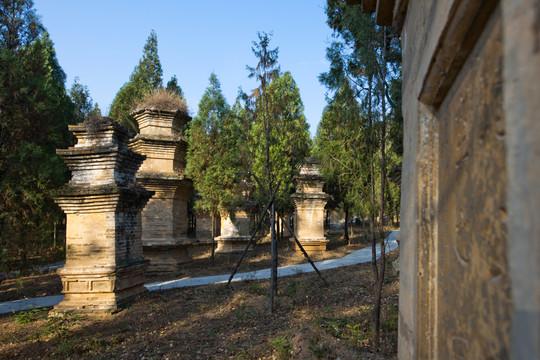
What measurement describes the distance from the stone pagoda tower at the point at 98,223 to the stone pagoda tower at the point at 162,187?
432 centimetres

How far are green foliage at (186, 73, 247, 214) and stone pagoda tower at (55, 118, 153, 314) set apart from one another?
556 centimetres

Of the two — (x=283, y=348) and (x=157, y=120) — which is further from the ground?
(x=157, y=120)

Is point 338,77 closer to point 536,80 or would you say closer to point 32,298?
point 536,80

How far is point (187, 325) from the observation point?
262 inches

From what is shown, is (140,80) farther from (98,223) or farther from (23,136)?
(98,223)

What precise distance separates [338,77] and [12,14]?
421 inches

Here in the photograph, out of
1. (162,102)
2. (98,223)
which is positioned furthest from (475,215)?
(162,102)

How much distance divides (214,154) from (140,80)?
12.9 m

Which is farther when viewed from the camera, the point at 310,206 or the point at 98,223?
the point at 310,206

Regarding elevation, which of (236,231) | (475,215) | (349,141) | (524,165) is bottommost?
(236,231)

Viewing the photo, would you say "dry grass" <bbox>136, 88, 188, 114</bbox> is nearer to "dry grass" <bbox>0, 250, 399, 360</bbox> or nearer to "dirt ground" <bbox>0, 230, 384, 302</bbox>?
"dirt ground" <bbox>0, 230, 384, 302</bbox>

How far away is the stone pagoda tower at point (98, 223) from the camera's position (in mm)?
7441

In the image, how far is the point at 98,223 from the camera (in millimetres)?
7613

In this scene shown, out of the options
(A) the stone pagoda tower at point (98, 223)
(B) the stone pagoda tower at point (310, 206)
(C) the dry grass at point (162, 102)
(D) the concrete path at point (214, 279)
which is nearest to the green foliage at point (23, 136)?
(D) the concrete path at point (214, 279)
